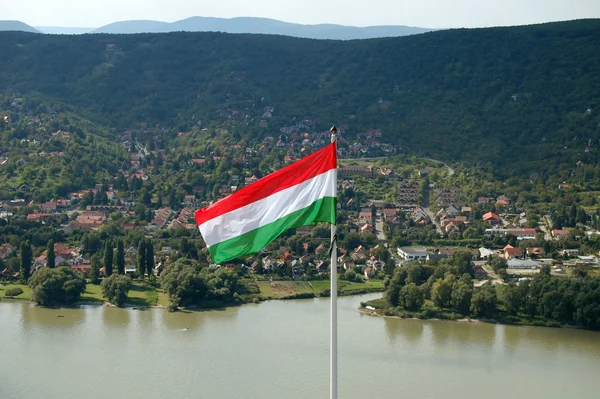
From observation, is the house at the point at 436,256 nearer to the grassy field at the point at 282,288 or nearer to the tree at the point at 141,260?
the grassy field at the point at 282,288

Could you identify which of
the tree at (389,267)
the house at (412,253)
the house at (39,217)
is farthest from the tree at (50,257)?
the house at (412,253)

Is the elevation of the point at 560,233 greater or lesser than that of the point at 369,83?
lesser

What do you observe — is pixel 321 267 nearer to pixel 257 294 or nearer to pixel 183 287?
pixel 257 294

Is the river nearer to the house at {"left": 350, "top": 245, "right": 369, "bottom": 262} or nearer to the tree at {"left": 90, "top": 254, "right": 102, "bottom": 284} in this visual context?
the tree at {"left": 90, "top": 254, "right": 102, "bottom": 284}

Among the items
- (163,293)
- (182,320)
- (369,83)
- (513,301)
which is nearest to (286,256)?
(163,293)

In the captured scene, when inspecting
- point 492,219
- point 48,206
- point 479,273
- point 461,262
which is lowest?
point 479,273

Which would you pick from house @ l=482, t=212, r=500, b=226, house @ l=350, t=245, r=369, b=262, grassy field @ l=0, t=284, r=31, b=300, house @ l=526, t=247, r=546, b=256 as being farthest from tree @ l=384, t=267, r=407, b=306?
house @ l=482, t=212, r=500, b=226

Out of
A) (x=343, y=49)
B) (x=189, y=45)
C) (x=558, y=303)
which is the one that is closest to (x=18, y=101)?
(x=189, y=45)
